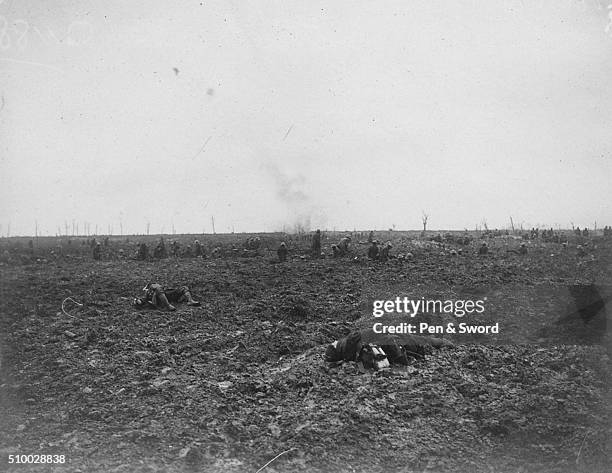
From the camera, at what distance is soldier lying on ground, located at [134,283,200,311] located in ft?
34.4

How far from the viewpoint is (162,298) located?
34.6 ft

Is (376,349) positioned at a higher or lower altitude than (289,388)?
higher

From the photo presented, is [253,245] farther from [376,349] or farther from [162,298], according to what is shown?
[376,349]

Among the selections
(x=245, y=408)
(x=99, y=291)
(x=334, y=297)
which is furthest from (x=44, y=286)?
(x=245, y=408)

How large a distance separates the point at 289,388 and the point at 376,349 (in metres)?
1.47

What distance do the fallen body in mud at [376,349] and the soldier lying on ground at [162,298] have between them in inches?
171

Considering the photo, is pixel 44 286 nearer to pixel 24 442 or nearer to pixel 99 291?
pixel 99 291

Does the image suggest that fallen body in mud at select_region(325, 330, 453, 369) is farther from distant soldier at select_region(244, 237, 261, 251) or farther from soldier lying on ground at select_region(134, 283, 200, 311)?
distant soldier at select_region(244, 237, 261, 251)

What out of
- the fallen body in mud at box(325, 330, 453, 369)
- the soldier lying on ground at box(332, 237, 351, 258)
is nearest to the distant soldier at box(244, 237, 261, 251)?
the soldier lying on ground at box(332, 237, 351, 258)

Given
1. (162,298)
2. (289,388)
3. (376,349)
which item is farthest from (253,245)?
(289,388)

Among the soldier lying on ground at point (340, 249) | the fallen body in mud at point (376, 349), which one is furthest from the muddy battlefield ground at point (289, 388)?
the soldier lying on ground at point (340, 249)

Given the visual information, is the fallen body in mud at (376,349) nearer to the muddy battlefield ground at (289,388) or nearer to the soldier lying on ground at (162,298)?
the muddy battlefield ground at (289,388)

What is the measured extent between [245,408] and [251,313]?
3.76 metres

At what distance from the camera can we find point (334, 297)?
10914 millimetres
